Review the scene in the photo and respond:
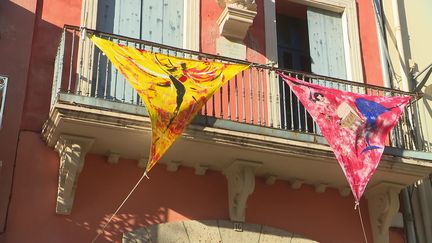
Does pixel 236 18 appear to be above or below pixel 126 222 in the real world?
above

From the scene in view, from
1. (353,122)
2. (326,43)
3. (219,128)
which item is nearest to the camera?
(219,128)

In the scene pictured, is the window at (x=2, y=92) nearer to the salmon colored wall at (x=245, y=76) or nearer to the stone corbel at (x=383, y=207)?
the salmon colored wall at (x=245, y=76)

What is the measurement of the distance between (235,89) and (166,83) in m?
1.55

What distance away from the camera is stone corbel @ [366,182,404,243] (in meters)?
8.72

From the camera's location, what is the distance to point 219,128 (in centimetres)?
764

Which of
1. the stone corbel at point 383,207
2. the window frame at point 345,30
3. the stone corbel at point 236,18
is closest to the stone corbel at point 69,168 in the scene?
the stone corbel at point 236,18

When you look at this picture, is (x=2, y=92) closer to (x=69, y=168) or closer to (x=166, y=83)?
(x=69, y=168)

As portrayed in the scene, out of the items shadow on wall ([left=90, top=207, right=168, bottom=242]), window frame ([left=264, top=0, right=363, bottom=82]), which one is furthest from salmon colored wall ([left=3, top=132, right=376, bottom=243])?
window frame ([left=264, top=0, right=363, bottom=82])

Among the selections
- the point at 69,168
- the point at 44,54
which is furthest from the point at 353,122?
the point at 44,54

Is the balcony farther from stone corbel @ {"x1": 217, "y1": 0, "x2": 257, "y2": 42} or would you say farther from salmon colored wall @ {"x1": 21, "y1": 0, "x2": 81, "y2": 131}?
stone corbel @ {"x1": 217, "y1": 0, "x2": 257, "y2": 42}

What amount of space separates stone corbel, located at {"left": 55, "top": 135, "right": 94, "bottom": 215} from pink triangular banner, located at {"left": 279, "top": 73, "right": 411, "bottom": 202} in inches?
103

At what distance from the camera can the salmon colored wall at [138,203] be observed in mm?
7344

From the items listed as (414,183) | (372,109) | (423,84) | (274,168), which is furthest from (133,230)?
(423,84)

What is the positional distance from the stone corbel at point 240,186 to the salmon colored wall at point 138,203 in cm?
15
